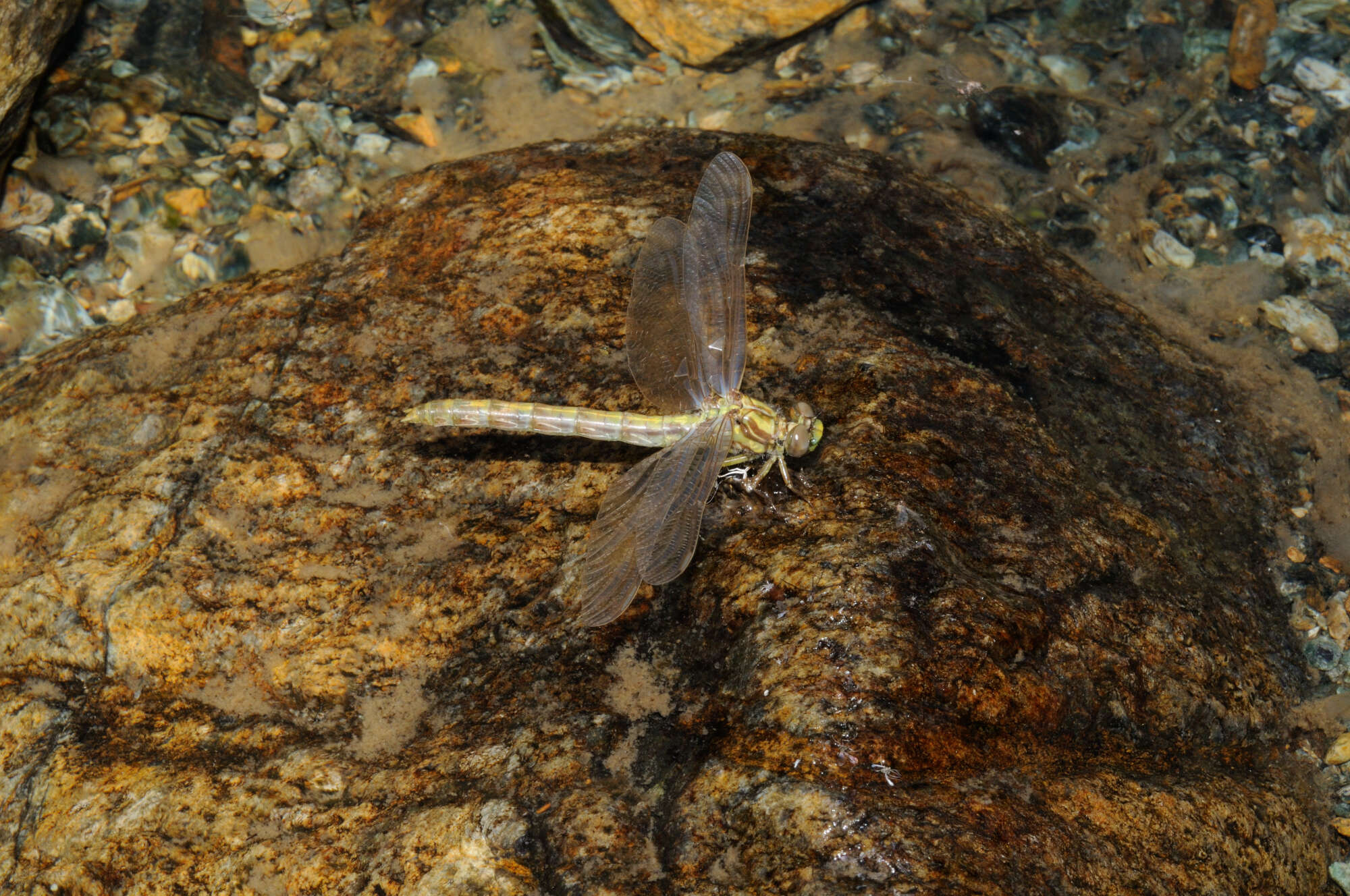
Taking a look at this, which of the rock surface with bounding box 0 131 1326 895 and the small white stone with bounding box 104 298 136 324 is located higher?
the rock surface with bounding box 0 131 1326 895

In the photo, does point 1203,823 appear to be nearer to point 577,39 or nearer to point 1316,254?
point 1316,254

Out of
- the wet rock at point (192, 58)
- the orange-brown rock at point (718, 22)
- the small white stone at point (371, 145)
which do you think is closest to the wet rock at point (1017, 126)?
the orange-brown rock at point (718, 22)

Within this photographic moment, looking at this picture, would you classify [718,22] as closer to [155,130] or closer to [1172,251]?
[1172,251]

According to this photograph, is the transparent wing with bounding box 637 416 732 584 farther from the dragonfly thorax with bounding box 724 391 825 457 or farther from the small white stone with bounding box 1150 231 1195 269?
the small white stone with bounding box 1150 231 1195 269

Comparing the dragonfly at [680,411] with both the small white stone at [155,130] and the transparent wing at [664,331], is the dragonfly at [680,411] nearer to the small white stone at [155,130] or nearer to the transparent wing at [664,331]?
the transparent wing at [664,331]

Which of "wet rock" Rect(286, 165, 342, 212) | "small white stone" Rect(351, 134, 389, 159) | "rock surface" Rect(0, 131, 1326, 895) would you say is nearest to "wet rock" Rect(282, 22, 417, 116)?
"small white stone" Rect(351, 134, 389, 159)

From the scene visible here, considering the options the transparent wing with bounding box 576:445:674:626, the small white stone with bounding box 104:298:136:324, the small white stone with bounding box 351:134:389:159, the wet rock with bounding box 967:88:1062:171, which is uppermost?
the transparent wing with bounding box 576:445:674:626
